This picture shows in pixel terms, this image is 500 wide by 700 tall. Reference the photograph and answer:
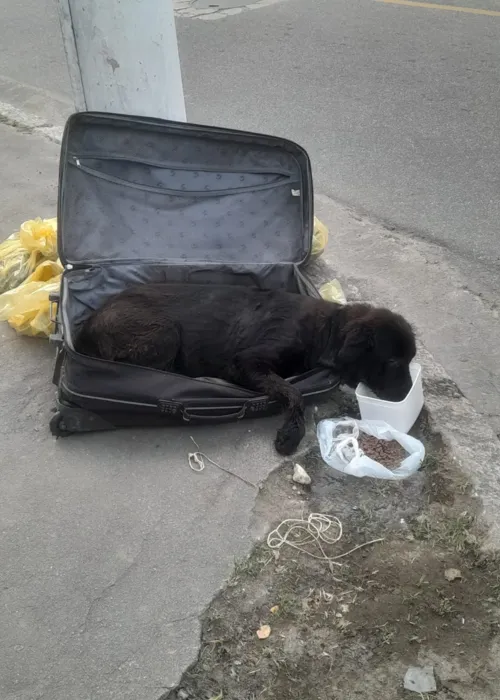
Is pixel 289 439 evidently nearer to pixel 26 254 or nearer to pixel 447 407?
pixel 447 407

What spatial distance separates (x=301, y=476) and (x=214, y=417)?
19.0 inches

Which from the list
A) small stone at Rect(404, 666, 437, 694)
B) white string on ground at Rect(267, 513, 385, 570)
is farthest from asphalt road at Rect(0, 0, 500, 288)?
small stone at Rect(404, 666, 437, 694)

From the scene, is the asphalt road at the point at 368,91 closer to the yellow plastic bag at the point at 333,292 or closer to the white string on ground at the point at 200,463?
the yellow plastic bag at the point at 333,292

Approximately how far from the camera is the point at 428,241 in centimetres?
486

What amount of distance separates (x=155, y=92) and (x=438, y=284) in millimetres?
2105

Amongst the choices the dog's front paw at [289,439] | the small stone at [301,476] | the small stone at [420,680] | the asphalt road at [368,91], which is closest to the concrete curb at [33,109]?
the asphalt road at [368,91]

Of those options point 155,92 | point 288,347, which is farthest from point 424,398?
point 155,92

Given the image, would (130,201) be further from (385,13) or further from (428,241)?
(385,13)

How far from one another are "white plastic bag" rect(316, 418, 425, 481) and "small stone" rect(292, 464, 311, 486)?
13 centimetres

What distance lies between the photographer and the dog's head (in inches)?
130

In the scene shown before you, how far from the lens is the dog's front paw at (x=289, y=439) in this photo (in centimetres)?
314

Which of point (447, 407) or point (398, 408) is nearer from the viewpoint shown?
point (398, 408)

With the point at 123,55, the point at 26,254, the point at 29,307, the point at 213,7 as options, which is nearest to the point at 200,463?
the point at 29,307

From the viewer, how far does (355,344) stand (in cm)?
332
